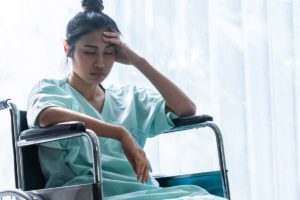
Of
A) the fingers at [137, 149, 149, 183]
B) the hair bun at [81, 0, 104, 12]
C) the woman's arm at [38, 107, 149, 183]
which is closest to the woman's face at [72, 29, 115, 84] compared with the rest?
the hair bun at [81, 0, 104, 12]

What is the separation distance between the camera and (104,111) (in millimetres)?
1835

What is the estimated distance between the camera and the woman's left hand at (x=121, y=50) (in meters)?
1.75

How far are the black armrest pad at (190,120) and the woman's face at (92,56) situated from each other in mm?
264

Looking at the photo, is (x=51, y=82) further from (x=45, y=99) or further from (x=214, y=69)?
(x=214, y=69)

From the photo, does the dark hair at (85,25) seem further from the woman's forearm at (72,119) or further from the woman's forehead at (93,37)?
the woman's forearm at (72,119)

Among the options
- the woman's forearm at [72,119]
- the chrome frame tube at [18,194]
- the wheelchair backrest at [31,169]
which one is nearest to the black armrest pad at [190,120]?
the woman's forearm at [72,119]

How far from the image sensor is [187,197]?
1502mm

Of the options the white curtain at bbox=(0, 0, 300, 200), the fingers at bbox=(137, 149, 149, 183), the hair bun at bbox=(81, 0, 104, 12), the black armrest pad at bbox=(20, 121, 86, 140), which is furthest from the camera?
the white curtain at bbox=(0, 0, 300, 200)

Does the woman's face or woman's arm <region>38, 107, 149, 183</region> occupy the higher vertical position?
the woman's face

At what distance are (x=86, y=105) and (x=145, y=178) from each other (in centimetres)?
37

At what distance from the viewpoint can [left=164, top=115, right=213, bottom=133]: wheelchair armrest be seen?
177 cm

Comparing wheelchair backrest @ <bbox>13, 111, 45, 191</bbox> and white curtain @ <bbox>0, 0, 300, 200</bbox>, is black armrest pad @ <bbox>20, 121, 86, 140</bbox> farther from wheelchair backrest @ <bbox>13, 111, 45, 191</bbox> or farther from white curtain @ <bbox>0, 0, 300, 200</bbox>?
white curtain @ <bbox>0, 0, 300, 200</bbox>

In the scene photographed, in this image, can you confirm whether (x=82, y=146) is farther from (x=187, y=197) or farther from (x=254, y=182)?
(x=254, y=182)

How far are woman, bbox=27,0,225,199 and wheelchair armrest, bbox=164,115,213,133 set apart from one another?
0.02 meters
